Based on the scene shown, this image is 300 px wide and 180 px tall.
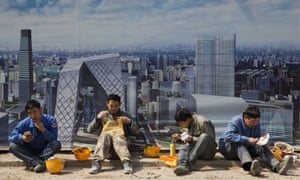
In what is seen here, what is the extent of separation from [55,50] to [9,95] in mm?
752

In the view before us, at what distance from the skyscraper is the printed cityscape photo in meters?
0.01

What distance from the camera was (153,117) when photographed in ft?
16.1

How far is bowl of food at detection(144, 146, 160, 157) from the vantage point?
4.48 metres

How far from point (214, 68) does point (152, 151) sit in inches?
48.9

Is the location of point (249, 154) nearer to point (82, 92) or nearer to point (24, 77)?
point (82, 92)

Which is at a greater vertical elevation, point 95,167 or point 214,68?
point 214,68

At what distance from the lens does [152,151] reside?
448 cm

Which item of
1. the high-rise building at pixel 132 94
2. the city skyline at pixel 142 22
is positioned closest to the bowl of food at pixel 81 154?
the high-rise building at pixel 132 94

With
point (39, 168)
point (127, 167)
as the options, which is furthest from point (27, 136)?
point (127, 167)

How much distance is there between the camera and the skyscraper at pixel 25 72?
480 cm

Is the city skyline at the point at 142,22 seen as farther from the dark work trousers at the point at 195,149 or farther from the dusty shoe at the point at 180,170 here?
the dusty shoe at the point at 180,170

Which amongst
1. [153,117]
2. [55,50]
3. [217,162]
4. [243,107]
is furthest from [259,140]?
[55,50]

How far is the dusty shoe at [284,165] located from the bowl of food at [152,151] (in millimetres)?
1279

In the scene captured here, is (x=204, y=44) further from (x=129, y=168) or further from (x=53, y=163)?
(x=53, y=163)
